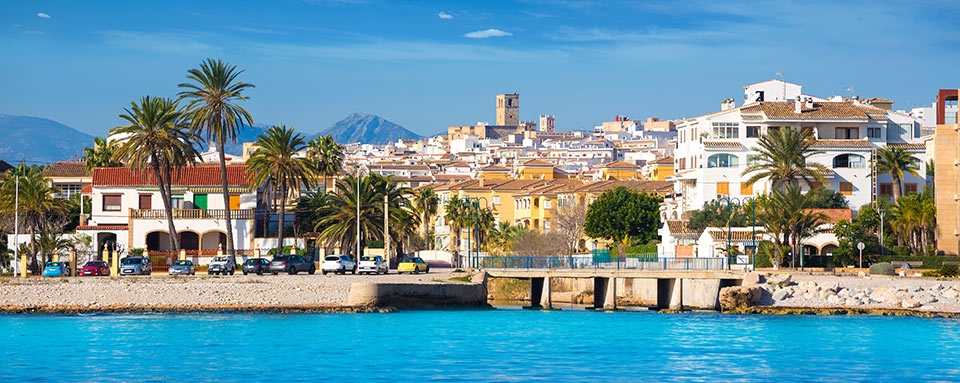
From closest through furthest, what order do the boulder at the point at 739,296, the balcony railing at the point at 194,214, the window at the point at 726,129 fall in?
the boulder at the point at 739,296
the balcony railing at the point at 194,214
the window at the point at 726,129

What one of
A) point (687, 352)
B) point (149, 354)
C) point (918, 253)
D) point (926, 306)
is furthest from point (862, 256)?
point (149, 354)

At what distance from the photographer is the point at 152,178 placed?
327ft

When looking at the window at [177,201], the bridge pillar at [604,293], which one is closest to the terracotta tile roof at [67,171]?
the window at [177,201]

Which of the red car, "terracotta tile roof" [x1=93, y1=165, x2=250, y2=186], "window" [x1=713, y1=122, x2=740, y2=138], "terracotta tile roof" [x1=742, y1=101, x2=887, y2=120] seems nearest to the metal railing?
the red car

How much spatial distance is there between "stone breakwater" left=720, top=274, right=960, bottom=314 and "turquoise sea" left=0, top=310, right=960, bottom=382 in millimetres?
1609

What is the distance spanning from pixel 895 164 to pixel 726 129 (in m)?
15.2

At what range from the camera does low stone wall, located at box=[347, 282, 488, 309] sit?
69.6 metres

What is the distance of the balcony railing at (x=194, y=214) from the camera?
96125 millimetres

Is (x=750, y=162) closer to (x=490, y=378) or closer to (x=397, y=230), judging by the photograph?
(x=397, y=230)

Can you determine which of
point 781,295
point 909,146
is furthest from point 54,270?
point 909,146

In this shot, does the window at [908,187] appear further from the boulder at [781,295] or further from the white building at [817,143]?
the boulder at [781,295]

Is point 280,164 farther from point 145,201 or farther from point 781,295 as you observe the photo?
point 781,295

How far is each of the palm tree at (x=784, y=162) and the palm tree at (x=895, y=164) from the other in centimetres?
622

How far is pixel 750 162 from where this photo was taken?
112m
